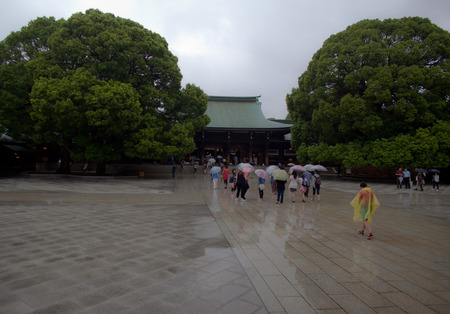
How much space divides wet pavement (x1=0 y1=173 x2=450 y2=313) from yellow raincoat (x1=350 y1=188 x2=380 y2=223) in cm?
55

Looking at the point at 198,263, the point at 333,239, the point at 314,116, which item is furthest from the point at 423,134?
the point at 198,263

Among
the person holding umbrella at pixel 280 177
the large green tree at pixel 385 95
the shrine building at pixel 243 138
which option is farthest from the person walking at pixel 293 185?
the shrine building at pixel 243 138

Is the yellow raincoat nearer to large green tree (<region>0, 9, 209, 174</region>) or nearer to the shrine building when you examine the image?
large green tree (<region>0, 9, 209, 174</region>)

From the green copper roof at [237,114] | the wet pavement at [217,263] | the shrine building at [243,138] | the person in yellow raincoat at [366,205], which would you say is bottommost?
the wet pavement at [217,263]

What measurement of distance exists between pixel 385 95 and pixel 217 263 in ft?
65.9

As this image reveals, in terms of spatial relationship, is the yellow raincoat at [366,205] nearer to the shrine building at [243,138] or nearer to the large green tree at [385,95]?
the large green tree at [385,95]

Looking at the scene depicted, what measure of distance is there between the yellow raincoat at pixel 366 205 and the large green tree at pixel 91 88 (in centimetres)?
1642

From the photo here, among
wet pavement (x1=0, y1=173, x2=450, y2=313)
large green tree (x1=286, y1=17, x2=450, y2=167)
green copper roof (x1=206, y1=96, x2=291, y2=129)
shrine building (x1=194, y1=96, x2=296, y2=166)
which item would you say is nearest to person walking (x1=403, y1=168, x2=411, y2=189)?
large green tree (x1=286, y1=17, x2=450, y2=167)

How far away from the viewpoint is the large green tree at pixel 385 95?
1953cm

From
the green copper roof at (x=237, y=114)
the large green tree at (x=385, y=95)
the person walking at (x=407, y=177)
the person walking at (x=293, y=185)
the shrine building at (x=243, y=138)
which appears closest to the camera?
the person walking at (x=293, y=185)

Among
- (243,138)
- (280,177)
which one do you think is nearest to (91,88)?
(280,177)

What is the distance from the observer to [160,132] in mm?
22391

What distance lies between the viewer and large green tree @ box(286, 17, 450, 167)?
1953 centimetres

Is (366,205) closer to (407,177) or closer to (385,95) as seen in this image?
(407,177)
